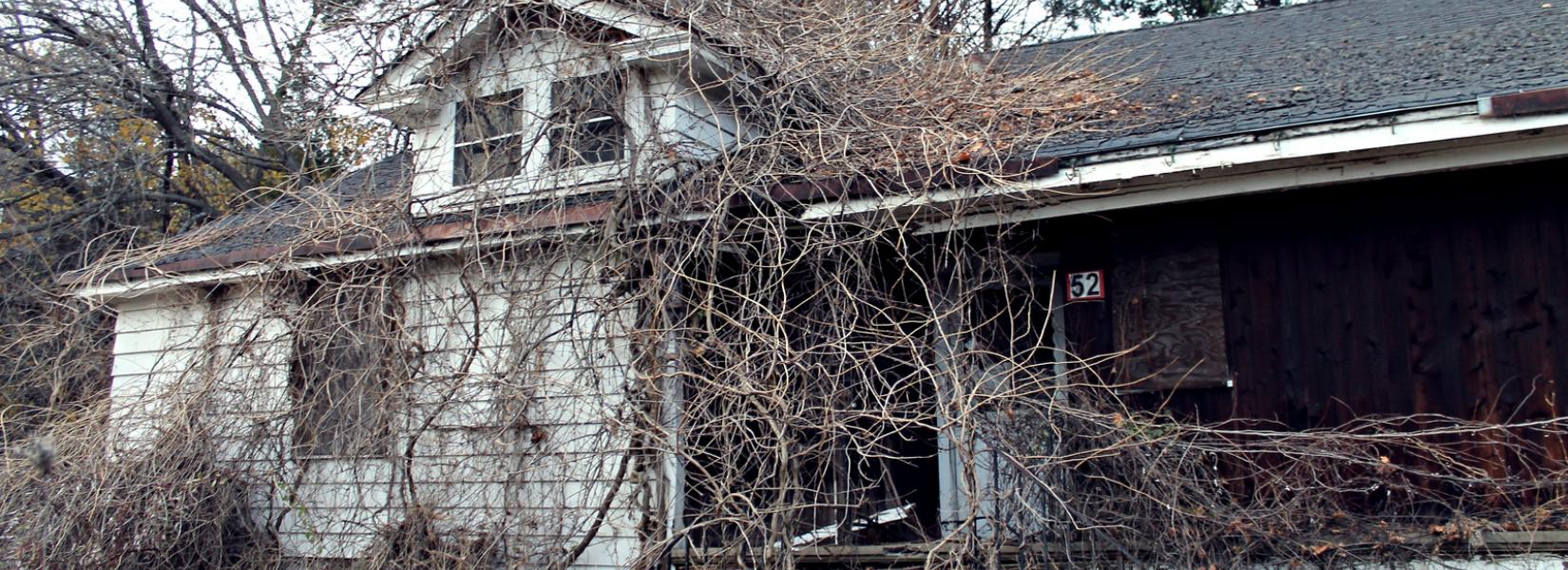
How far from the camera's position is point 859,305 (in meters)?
6.51

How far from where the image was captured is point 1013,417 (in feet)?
18.4

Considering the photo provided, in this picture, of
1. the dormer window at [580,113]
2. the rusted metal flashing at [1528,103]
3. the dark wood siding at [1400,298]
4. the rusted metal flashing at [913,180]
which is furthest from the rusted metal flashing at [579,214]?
the rusted metal flashing at [1528,103]

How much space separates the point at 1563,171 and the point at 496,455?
589 cm

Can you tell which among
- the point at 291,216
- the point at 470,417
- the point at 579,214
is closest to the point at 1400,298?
the point at 579,214

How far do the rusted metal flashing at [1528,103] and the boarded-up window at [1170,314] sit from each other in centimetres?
157

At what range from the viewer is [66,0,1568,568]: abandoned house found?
5.73 m

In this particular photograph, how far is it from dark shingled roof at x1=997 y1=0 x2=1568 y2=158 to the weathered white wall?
318cm

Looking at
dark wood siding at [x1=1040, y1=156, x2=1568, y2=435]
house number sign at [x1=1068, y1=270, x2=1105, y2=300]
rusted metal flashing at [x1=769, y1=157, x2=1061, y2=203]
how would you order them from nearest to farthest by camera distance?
dark wood siding at [x1=1040, y1=156, x2=1568, y2=435] < rusted metal flashing at [x1=769, y1=157, x2=1061, y2=203] < house number sign at [x1=1068, y1=270, x2=1105, y2=300]

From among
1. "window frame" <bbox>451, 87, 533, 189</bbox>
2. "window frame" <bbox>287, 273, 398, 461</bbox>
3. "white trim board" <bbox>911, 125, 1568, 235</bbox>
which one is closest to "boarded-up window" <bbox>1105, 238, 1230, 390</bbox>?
"white trim board" <bbox>911, 125, 1568, 235</bbox>

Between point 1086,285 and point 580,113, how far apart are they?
132 inches

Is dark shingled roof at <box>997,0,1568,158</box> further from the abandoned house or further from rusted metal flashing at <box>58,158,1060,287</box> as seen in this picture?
rusted metal flashing at <box>58,158,1060,287</box>

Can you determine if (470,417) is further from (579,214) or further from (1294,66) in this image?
(1294,66)

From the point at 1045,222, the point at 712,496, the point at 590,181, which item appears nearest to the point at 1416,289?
the point at 1045,222

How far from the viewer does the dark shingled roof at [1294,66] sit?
243 inches
